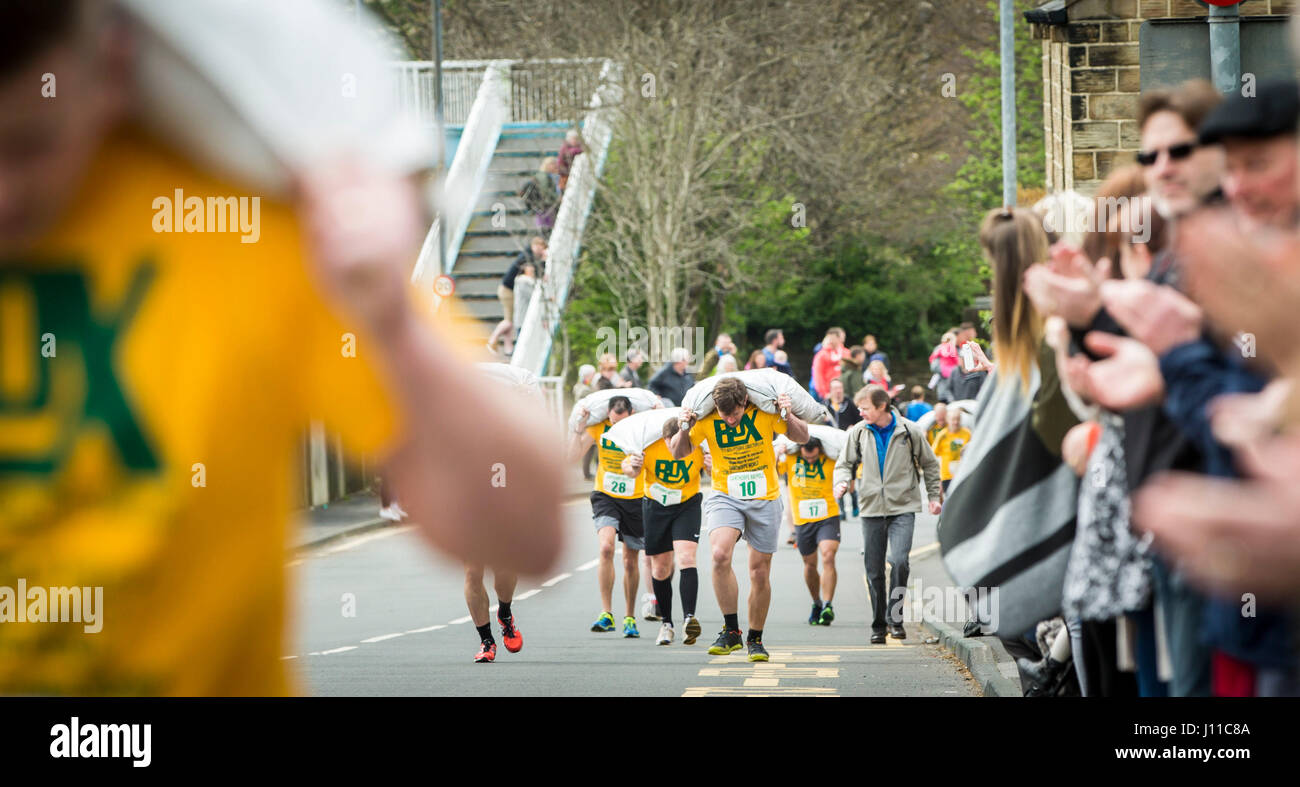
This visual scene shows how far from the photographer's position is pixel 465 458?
117 cm

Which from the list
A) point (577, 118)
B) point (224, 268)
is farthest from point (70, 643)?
point (577, 118)

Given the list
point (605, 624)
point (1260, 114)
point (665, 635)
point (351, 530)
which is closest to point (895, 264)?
point (351, 530)

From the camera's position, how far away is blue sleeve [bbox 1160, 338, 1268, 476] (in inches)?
113

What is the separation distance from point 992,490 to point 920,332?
111 feet

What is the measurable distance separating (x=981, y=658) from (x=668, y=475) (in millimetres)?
2725

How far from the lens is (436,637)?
12.5 meters

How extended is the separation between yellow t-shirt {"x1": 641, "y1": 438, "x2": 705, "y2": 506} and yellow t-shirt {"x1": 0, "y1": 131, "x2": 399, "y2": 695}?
10.7 meters

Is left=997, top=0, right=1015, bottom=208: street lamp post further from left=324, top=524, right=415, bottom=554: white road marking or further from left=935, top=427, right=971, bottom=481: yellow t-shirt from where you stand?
left=324, top=524, right=415, bottom=554: white road marking

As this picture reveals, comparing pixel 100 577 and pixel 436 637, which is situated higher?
pixel 100 577

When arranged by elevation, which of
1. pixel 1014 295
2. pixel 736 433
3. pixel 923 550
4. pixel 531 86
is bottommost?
pixel 923 550

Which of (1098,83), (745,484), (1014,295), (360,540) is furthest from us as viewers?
(360,540)

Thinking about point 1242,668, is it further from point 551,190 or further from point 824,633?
point 551,190

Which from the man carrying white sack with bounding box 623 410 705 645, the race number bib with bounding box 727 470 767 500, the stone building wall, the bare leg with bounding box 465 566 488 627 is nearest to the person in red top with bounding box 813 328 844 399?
the stone building wall

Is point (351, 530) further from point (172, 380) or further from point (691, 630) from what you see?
point (172, 380)
